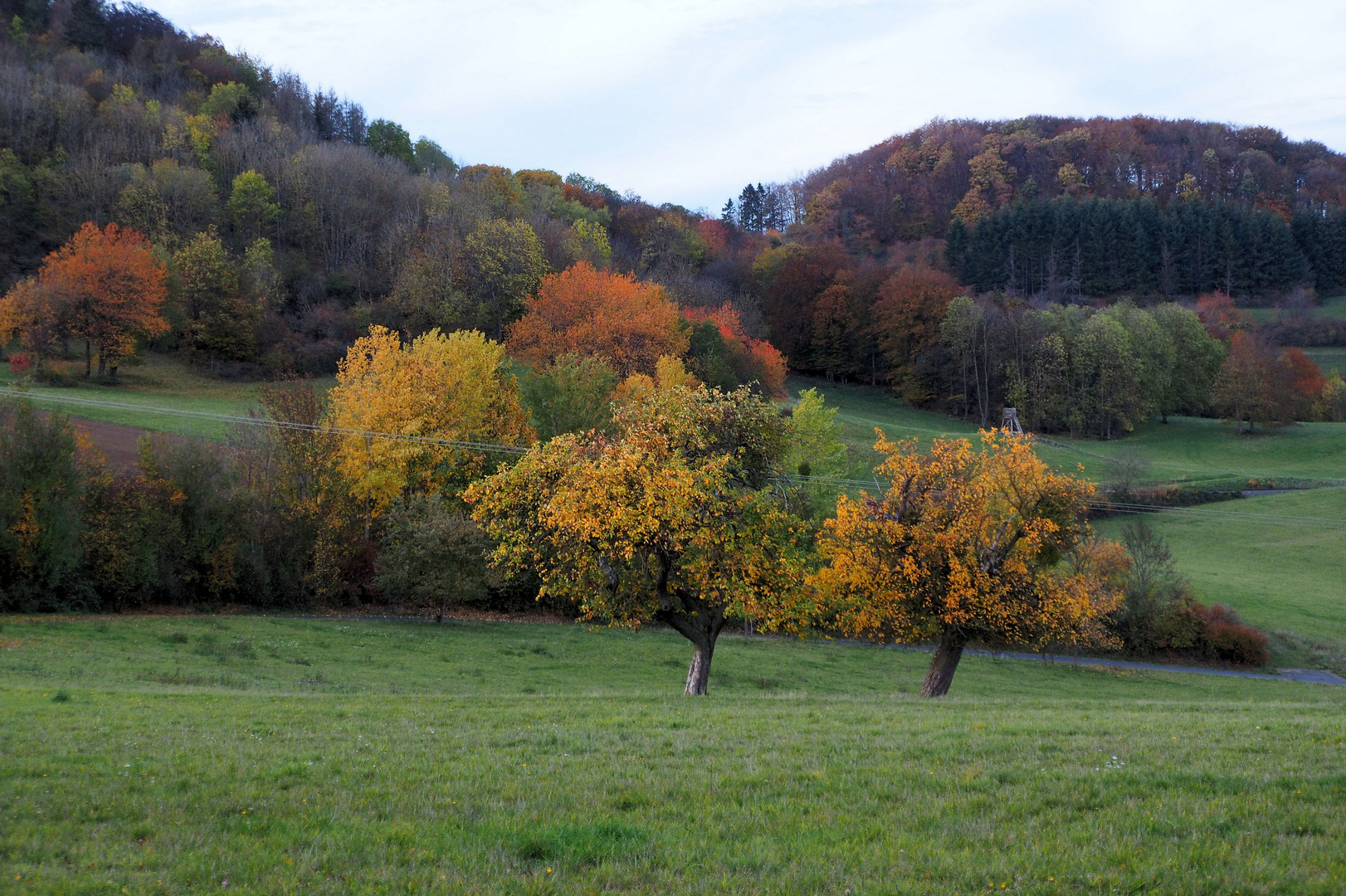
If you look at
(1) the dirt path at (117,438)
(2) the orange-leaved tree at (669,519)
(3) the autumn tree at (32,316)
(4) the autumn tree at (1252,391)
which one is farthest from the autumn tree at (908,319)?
(2) the orange-leaved tree at (669,519)

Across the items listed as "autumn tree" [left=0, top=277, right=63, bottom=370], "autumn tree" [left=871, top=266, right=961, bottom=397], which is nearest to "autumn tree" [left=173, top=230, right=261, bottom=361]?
"autumn tree" [left=0, top=277, right=63, bottom=370]

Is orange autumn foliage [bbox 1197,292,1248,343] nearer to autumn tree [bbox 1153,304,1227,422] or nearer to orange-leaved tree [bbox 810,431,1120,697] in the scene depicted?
autumn tree [bbox 1153,304,1227,422]

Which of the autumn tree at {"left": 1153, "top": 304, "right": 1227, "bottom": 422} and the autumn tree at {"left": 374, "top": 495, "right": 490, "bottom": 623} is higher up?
the autumn tree at {"left": 1153, "top": 304, "right": 1227, "bottom": 422}

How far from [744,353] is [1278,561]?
4945cm

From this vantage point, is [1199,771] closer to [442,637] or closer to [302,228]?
[442,637]

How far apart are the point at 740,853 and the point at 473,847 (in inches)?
84.7

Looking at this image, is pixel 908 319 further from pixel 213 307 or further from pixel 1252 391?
pixel 213 307

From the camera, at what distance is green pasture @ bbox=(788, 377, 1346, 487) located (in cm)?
7444

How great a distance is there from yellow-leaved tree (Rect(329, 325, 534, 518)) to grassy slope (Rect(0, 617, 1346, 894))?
2837 cm

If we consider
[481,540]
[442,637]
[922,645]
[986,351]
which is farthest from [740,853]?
[986,351]

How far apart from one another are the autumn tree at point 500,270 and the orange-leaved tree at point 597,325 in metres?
3.33

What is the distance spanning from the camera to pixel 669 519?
1855 cm

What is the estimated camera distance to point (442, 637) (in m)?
Answer: 34.3

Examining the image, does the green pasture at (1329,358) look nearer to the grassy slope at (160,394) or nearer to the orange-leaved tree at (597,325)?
the orange-leaved tree at (597,325)
